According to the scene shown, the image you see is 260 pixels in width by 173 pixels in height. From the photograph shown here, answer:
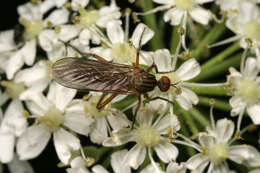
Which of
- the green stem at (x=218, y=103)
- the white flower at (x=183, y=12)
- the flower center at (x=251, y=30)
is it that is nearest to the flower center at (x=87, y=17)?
the white flower at (x=183, y=12)

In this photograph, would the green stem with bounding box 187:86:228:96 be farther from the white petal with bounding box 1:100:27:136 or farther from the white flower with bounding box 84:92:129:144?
the white petal with bounding box 1:100:27:136

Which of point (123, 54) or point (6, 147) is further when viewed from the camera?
point (6, 147)

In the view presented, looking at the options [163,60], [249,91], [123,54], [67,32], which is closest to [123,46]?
[123,54]

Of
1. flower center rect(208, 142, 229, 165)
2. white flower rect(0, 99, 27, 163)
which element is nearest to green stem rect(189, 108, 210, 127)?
flower center rect(208, 142, 229, 165)

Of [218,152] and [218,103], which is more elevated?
[218,103]

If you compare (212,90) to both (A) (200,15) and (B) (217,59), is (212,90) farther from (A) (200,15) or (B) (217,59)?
(A) (200,15)

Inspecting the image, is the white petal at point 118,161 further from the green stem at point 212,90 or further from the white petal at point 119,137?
the green stem at point 212,90

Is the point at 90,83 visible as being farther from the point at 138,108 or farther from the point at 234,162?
the point at 234,162
